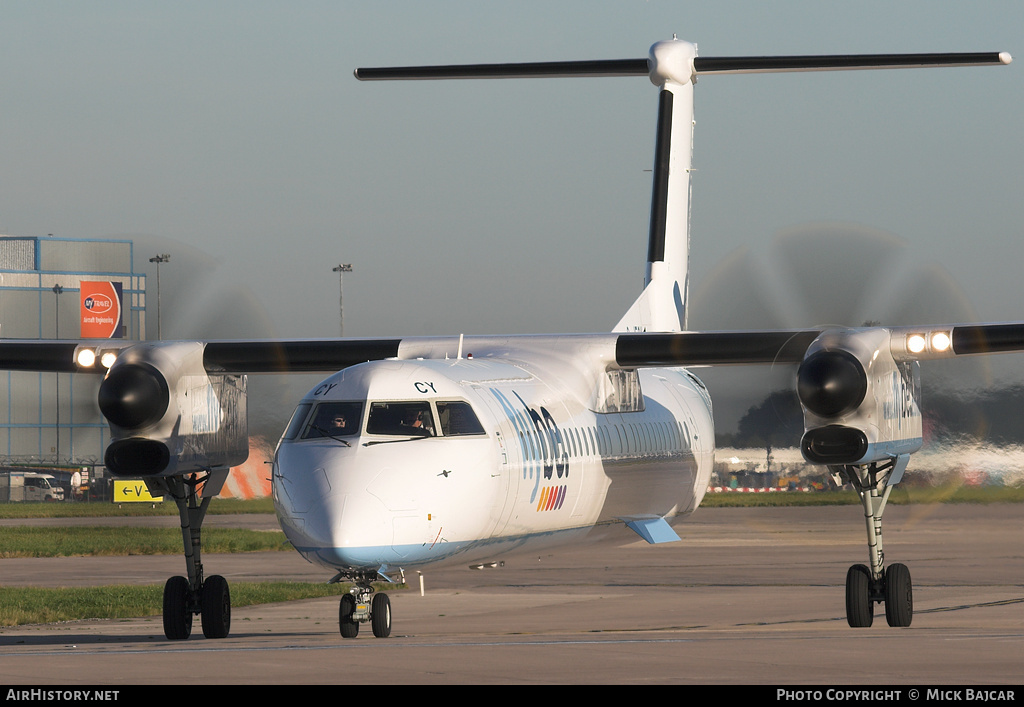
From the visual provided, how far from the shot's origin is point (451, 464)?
14570 millimetres

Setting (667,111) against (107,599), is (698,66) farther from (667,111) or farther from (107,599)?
(107,599)

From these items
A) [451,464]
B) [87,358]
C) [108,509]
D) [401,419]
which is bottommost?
[108,509]

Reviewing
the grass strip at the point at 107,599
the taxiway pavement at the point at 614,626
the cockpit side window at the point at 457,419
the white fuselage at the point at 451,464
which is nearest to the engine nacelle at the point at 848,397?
the taxiway pavement at the point at 614,626

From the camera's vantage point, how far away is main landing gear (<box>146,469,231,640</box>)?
18141 mm

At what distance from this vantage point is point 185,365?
60.8 ft

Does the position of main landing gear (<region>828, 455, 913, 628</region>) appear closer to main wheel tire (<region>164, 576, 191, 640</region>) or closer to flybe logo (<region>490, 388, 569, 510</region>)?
flybe logo (<region>490, 388, 569, 510</region>)

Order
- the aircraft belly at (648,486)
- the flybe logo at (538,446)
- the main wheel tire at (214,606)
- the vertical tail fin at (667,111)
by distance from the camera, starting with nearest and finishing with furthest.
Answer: the flybe logo at (538,446) → the main wheel tire at (214,606) → the aircraft belly at (648,486) → the vertical tail fin at (667,111)

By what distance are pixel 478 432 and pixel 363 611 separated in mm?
2137

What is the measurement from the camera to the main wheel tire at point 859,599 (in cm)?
1795

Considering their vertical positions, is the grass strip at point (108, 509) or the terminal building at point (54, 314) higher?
the terminal building at point (54, 314)

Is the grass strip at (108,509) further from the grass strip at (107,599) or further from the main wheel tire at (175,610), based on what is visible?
the main wheel tire at (175,610)

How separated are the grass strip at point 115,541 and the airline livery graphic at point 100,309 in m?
22.7

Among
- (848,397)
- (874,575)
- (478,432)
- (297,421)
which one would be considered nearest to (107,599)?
(297,421)

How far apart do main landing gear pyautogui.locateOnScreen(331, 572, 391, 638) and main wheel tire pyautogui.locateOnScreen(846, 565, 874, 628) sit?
237 inches
